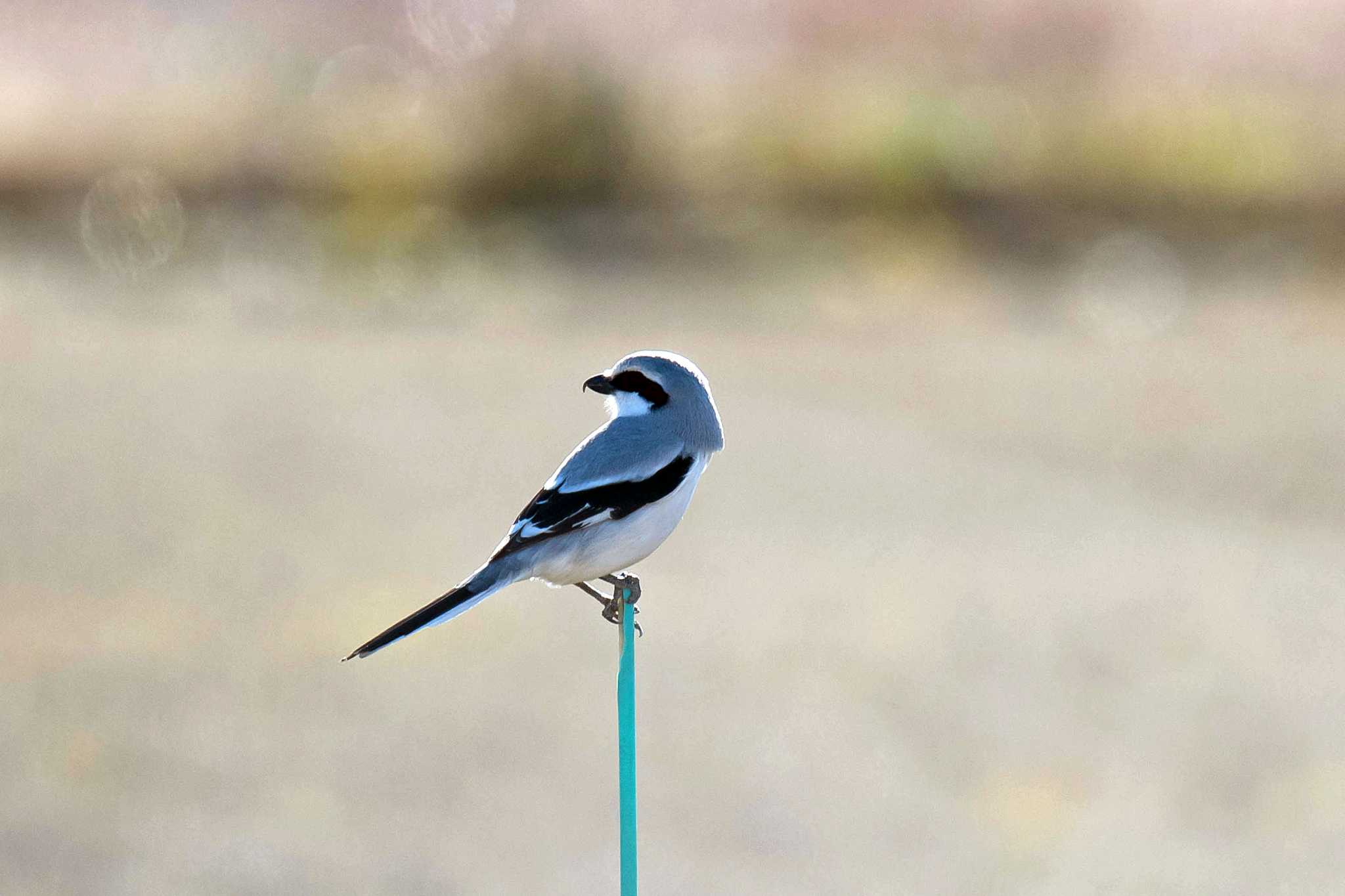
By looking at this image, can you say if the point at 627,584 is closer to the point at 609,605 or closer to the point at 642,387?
the point at 609,605

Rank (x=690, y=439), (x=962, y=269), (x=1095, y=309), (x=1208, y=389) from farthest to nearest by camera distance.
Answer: (x=962, y=269) < (x=1095, y=309) < (x=1208, y=389) < (x=690, y=439)

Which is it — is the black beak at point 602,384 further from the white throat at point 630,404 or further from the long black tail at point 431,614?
the long black tail at point 431,614

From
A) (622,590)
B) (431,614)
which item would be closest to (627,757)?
(431,614)

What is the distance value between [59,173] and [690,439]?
57.3ft

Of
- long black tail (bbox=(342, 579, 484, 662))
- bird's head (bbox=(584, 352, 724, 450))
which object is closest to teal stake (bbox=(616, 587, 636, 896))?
long black tail (bbox=(342, 579, 484, 662))

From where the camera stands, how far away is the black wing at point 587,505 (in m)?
3.31

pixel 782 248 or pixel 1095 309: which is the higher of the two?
pixel 782 248

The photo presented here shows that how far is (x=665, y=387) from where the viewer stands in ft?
11.2

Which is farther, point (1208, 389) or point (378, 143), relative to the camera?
point (378, 143)

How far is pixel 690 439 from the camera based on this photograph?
3393 millimetres

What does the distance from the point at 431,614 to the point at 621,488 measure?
0.48m

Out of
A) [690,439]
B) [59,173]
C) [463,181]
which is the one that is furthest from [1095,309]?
[690,439]

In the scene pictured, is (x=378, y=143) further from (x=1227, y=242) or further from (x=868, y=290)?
(x=1227, y=242)

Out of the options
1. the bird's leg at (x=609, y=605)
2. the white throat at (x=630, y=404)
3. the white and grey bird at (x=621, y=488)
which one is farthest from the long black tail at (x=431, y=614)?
the white throat at (x=630, y=404)
